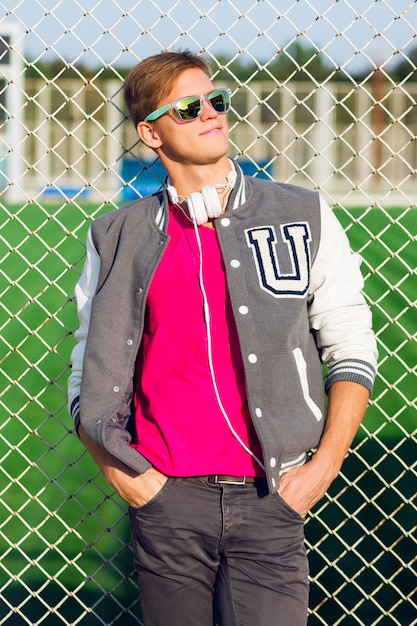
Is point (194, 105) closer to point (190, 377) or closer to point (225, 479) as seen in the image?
point (190, 377)

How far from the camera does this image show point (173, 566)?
2.19 m

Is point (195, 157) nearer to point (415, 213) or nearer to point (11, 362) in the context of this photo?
point (11, 362)

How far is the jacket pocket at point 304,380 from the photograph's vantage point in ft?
7.23

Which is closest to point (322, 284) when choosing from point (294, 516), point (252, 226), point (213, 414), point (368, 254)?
point (252, 226)

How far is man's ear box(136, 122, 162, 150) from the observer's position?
2.36 meters

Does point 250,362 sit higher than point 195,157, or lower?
lower

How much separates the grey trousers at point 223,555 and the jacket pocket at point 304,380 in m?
0.23

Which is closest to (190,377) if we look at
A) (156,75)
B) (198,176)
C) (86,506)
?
(198,176)

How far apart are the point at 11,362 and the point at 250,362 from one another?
501cm

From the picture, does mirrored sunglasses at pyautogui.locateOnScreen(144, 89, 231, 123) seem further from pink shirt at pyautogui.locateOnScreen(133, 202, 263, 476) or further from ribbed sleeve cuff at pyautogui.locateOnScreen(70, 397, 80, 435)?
ribbed sleeve cuff at pyautogui.locateOnScreen(70, 397, 80, 435)

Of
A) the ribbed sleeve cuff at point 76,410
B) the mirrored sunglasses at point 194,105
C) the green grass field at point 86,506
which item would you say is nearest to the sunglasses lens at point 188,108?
the mirrored sunglasses at point 194,105

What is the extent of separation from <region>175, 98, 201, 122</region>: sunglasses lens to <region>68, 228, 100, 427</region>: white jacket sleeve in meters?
0.39

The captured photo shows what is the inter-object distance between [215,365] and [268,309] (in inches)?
7.3

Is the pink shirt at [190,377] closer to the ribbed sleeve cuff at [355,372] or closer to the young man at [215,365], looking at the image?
the young man at [215,365]
